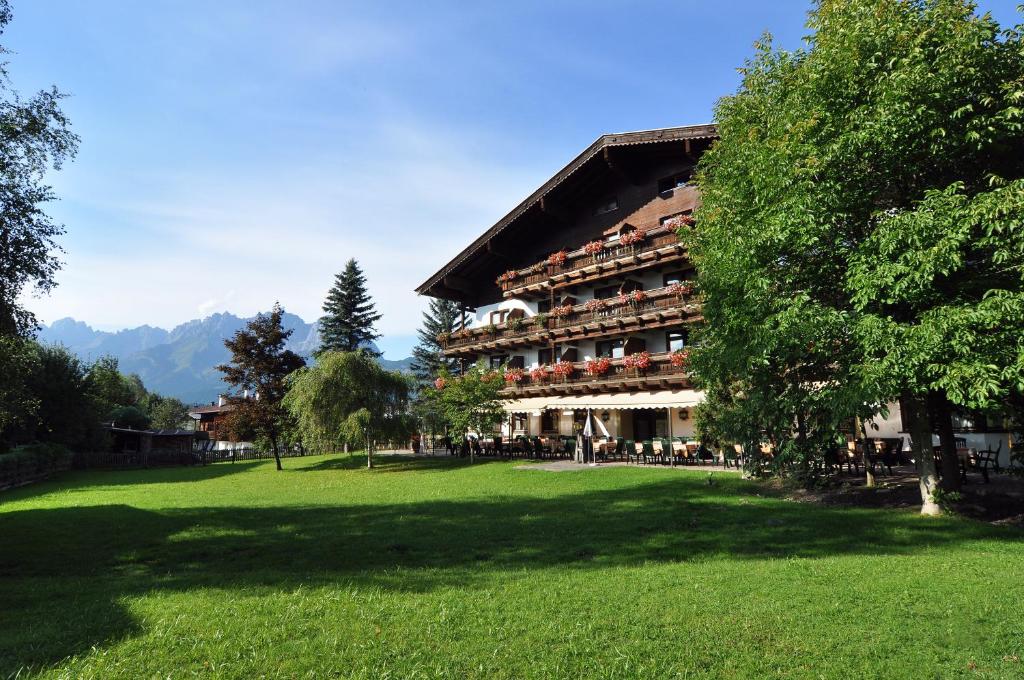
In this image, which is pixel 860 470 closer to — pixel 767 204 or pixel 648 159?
pixel 767 204

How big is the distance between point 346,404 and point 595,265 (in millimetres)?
14832

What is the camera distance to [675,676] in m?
4.70

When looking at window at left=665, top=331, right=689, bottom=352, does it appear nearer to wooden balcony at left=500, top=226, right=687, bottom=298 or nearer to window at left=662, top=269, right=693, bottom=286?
window at left=662, top=269, right=693, bottom=286

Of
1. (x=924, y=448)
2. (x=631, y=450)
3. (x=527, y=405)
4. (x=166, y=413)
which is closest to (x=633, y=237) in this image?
(x=527, y=405)

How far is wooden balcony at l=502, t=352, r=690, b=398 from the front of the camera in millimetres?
26312

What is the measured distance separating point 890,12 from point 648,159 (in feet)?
64.4

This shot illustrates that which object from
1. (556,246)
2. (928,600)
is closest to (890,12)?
(928,600)

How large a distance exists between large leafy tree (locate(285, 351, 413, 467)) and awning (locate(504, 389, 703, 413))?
6.55 metres

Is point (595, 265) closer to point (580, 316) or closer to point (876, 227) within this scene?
point (580, 316)

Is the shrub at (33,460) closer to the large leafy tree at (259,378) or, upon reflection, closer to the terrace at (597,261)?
the large leafy tree at (259,378)

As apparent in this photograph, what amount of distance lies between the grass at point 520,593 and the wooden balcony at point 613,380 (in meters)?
12.6

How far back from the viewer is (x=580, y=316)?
31.3 m

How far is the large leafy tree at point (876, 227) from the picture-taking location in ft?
31.4

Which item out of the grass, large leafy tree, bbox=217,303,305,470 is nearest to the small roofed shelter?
large leafy tree, bbox=217,303,305,470
